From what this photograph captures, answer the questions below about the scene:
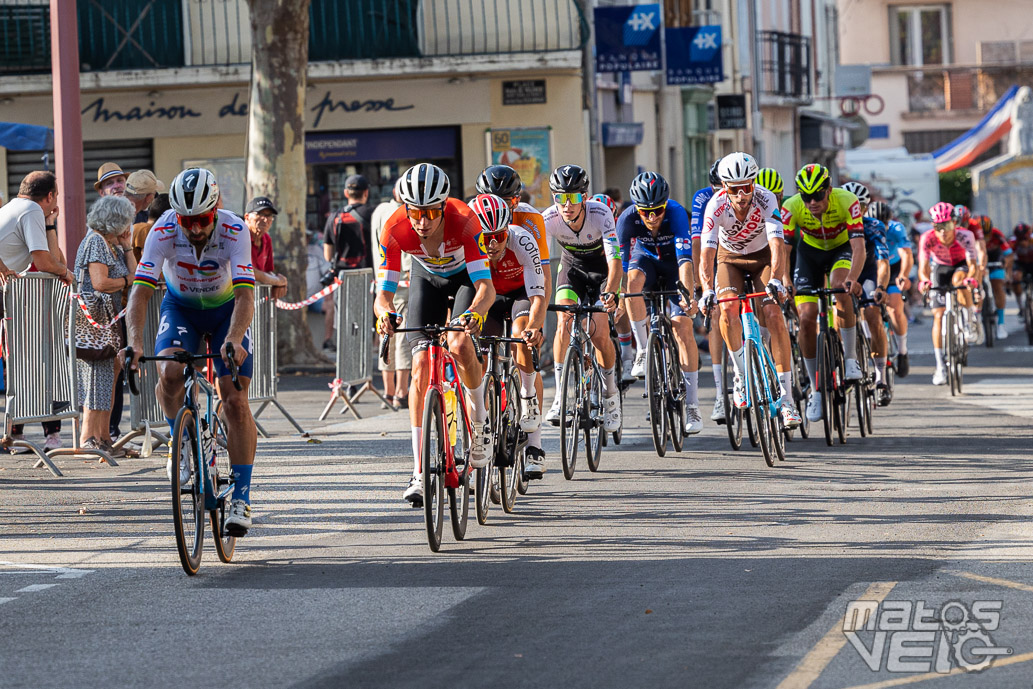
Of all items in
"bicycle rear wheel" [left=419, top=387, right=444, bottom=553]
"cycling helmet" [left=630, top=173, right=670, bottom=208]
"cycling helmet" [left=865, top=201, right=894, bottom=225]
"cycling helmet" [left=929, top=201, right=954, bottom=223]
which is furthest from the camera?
"cycling helmet" [left=929, top=201, right=954, bottom=223]

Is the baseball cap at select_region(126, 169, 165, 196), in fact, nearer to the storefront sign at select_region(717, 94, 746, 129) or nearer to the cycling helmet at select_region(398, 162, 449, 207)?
the cycling helmet at select_region(398, 162, 449, 207)

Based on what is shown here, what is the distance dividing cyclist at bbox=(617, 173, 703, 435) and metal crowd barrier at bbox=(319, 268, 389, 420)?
3.24 m

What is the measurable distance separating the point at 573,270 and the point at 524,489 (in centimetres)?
239

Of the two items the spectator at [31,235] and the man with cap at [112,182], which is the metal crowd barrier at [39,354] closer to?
the spectator at [31,235]

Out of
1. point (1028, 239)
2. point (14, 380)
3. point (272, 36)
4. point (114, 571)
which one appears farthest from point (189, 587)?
point (1028, 239)

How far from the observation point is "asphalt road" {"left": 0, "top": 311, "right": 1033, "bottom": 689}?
19.9 ft

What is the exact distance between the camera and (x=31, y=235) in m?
12.4

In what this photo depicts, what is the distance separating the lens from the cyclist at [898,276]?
17.4 m

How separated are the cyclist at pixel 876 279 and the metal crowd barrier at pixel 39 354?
6.36 metres

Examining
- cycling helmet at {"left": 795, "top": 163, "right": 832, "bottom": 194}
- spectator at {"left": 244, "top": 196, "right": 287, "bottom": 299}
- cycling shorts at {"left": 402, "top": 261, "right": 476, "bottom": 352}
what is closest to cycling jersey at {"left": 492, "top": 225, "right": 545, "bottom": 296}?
cycling shorts at {"left": 402, "top": 261, "right": 476, "bottom": 352}

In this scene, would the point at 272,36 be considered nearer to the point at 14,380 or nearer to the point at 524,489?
the point at 14,380

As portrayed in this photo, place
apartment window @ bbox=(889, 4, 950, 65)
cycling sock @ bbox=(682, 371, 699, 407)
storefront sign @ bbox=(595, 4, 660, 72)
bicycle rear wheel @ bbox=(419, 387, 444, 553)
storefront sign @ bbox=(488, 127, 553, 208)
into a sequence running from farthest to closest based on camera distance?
apartment window @ bbox=(889, 4, 950, 65) → storefront sign @ bbox=(488, 127, 553, 208) → storefront sign @ bbox=(595, 4, 660, 72) → cycling sock @ bbox=(682, 371, 699, 407) → bicycle rear wheel @ bbox=(419, 387, 444, 553)

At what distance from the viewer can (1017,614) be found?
662 centimetres

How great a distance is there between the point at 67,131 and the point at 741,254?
560 cm
